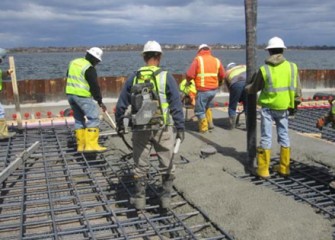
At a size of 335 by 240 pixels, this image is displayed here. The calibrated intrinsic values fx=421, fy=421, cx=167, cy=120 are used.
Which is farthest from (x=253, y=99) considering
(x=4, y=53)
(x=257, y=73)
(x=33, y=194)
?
(x=4, y=53)

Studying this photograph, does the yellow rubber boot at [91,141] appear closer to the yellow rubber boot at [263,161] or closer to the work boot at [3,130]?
the work boot at [3,130]

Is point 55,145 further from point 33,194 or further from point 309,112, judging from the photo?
point 309,112

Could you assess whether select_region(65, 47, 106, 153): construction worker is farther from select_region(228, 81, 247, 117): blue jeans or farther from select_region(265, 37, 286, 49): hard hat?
select_region(228, 81, 247, 117): blue jeans

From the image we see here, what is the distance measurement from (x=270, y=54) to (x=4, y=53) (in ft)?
16.0

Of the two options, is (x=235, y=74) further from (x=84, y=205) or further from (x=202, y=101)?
(x=84, y=205)

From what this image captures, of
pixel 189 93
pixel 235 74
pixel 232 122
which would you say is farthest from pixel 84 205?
pixel 189 93

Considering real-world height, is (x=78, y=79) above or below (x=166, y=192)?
above

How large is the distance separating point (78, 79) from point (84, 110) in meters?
0.52

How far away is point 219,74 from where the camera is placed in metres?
8.28

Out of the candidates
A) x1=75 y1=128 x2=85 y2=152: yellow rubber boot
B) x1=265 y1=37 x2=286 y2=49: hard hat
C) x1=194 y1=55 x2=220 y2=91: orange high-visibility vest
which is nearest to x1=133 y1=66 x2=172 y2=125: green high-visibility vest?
x1=265 y1=37 x2=286 y2=49: hard hat

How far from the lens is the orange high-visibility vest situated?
7.96 meters

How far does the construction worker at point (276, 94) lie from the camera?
17.8 feet

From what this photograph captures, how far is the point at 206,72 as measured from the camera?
7977mm

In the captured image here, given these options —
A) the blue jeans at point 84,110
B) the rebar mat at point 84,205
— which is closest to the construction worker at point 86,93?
the blue jeans at point 84,110
